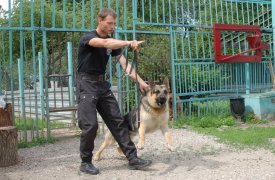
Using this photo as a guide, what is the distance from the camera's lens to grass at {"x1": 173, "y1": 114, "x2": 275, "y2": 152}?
7047mm

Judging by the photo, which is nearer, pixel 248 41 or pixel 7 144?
pixel 7 144

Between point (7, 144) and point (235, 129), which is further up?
point (7, 144)

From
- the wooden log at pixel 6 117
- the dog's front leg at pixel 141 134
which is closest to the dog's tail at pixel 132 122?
the dog's front leg at pixel 141 134

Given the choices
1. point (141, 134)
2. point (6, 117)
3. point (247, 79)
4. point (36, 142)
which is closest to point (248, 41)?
point (247, 79)

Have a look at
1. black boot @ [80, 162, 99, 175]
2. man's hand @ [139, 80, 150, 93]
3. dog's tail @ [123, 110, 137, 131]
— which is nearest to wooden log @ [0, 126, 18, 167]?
black boot @ [80, 162, 99, 175]

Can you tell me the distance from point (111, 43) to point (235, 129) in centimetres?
540

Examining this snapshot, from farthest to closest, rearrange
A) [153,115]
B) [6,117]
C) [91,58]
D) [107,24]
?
1. [6,117]
2. [153,115]
3. [91,58]
4. [107,24]

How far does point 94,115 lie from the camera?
4.85m

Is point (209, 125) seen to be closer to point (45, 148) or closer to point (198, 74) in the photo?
point (198, 74)

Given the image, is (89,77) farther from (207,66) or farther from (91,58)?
(207,66)

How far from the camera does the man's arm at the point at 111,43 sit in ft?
14.1

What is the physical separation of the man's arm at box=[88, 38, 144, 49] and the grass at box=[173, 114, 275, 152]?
344 centimetres

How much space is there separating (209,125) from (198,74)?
5.14ft

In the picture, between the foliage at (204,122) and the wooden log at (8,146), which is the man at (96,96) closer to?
the wooden log at (8,146)
